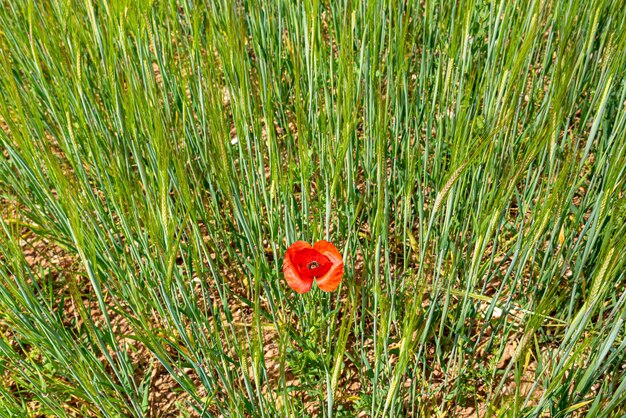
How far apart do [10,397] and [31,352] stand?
35cm

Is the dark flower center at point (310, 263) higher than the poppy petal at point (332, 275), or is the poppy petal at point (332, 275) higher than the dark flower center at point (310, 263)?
the poppy petal at point (332, 275)

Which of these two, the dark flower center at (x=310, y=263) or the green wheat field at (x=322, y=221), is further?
the dark flower center at (x=310, y=263)

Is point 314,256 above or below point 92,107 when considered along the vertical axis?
below

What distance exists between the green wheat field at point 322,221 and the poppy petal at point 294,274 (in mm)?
68

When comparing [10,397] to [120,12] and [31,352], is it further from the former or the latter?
[120,12]

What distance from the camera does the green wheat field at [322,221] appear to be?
873mm

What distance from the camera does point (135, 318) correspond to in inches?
51.3

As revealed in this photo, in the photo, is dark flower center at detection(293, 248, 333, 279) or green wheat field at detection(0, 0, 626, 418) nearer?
green wheat field at detection(0, 0, 626, 418)

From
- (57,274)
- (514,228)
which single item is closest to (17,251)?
(57,274)

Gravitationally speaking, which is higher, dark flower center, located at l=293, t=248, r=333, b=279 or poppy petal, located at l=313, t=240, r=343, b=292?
poppy petal, located at l=313, t=240, r=343, b=292

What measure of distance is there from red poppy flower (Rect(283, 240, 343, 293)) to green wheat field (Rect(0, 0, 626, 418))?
5cm

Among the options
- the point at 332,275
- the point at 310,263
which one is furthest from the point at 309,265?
the point at 332,275

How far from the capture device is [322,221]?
Result: 3.80ft

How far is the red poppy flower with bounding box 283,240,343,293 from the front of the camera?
0.94m
